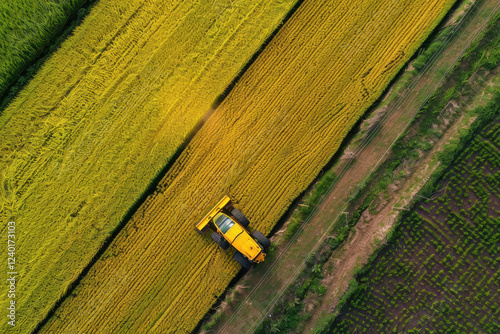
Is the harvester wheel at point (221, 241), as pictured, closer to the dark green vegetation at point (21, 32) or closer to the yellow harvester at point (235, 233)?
the yellow harvester at point (235, 233)

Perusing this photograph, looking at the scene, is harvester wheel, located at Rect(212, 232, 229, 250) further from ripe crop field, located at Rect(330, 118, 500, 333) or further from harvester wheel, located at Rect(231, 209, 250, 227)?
ripe crop field, located at Rect(330, 118, 500, 333)

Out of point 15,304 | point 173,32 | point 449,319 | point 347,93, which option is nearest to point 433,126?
point 347,93

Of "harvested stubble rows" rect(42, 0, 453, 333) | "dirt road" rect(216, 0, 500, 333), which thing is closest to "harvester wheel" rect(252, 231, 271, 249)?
"harvested stubble rows" rect(42, 0, 453, 333)

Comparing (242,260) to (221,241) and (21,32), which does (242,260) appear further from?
(21,32)

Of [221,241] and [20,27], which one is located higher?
[20,27]

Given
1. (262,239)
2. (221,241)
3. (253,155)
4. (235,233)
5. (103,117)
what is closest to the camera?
(235,233)

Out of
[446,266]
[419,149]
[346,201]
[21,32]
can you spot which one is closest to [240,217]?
[346,201]

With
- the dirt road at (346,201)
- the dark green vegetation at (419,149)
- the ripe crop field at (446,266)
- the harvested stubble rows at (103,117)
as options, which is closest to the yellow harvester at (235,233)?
the dirt road at (346,201)
